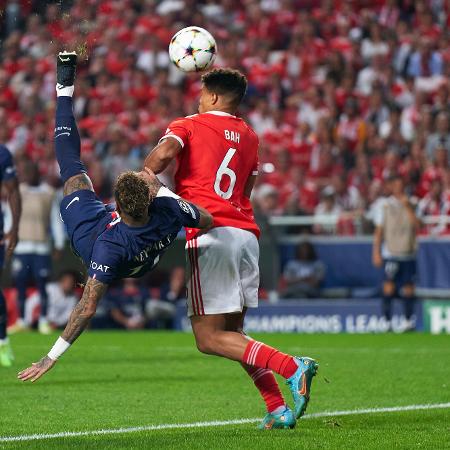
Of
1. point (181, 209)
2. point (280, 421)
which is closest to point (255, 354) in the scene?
point (280, 421)

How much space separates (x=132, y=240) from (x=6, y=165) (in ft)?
17.2

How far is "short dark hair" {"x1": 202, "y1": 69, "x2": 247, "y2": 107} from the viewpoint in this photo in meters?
7.47

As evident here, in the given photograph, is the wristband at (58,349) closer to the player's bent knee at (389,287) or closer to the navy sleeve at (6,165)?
the navy sleeve at (6,165)

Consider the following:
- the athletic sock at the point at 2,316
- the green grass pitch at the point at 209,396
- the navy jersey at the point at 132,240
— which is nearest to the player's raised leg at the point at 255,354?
the green grass pitch at the point at 209,396

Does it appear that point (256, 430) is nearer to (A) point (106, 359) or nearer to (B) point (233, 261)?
(B) point (233, 261)

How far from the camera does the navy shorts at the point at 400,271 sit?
57.6 feet

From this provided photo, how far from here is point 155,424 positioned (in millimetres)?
7547

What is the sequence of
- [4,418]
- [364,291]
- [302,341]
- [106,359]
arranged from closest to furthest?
[4,418] < [106,359] < [302,341] < [364,291]

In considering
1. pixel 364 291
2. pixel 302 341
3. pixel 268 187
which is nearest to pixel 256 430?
pixel 302 341

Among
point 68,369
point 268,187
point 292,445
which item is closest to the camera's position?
point 292,445

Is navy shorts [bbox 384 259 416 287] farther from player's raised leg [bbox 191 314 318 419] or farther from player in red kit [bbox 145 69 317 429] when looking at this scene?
player's raised leg [bbox 191 314 318 419]

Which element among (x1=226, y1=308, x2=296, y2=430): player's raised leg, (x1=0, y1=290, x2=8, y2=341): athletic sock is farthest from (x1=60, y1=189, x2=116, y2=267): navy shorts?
(x1=0, y1=290, x2=8, y2=341): athletic sock

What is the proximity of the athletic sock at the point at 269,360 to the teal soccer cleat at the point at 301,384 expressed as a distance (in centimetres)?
4

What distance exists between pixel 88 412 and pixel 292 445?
88.5 inches
